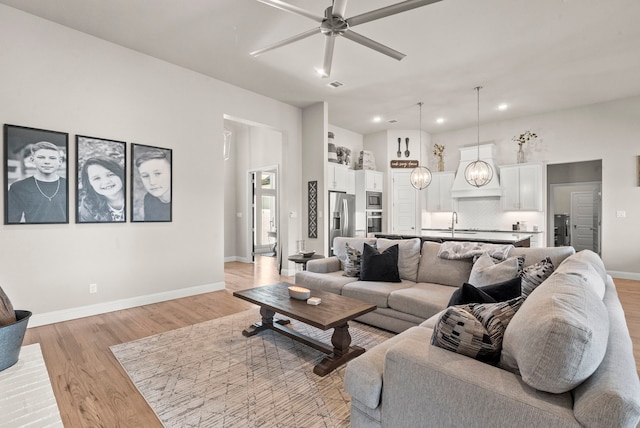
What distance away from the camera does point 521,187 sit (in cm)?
648

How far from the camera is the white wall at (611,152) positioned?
553 cm

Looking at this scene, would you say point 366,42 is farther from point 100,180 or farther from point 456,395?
point 100,180

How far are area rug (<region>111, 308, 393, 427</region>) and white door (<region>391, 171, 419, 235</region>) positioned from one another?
188 inches

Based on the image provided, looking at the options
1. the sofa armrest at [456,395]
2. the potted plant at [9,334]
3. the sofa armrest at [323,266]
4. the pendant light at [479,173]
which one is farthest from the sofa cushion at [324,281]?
the pendant light at [479,173]

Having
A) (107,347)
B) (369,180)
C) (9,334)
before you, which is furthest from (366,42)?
(369,180)

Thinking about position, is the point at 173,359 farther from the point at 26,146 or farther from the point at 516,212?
the point at 516,212

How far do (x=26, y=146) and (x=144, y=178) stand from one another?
1.16 meters

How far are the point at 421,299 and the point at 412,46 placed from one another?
2.99 m

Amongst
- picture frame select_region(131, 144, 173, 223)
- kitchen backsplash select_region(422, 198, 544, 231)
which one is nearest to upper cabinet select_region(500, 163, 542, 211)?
kitchen backsplash select_region(422, 198, 544, 231)

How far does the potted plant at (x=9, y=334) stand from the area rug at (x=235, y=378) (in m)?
0.69

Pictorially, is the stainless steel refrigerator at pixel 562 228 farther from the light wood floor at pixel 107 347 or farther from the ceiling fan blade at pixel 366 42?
the ceiling fan blade at pixel 366 42

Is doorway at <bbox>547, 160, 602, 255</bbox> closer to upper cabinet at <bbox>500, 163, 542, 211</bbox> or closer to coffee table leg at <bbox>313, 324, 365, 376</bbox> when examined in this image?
upper cabinet at <bbox>500, 163, 542, 211</bbox>

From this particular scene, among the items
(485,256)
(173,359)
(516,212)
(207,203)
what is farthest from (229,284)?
(516,212)

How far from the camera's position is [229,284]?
5.20 meters
